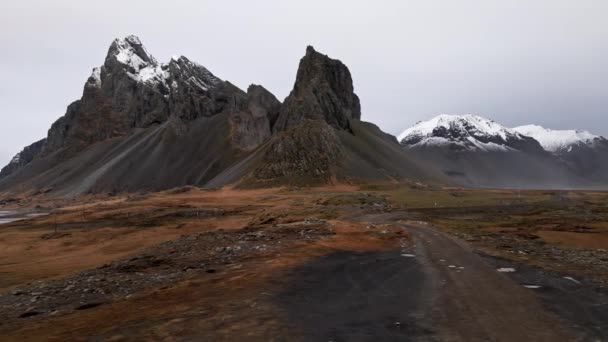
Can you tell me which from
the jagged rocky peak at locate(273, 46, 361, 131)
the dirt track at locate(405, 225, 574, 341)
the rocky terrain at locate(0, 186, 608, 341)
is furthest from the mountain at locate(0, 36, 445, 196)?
the dirt track at locate(405, 225, 574, 341)

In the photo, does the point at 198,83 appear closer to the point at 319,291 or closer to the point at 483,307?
the point at 319,291

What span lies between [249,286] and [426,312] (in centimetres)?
557

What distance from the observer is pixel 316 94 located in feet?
496

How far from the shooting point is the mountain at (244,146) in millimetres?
121938

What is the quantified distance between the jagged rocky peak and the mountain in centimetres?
39

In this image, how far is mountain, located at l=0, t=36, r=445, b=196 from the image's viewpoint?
122m

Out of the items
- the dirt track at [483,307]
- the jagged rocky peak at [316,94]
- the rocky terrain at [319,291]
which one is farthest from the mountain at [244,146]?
the dirt track at [483,307]

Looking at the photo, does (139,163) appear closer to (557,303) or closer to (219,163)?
(219,163)

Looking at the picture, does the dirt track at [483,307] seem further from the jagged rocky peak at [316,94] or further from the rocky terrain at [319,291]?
the jagged rocky peak at [316,94]

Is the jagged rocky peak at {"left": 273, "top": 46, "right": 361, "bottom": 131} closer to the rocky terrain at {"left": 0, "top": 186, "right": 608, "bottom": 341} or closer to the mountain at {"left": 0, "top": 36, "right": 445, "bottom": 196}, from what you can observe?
the mountain at {"left": 0, "top": 36, "right": 445, "bottom": 196}

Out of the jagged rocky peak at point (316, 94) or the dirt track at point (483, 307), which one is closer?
the dirt track at point (483, 307)

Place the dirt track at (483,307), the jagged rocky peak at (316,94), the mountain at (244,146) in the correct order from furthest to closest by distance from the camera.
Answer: the jagged rocky peak at (316,94) < the mountain at (244,146) < the dirt track at (483,307)

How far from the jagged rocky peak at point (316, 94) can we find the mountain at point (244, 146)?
0.39 meters

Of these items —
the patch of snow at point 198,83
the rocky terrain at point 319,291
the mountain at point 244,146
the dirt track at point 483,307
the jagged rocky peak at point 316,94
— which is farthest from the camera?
the patch of snow at point 198,83
